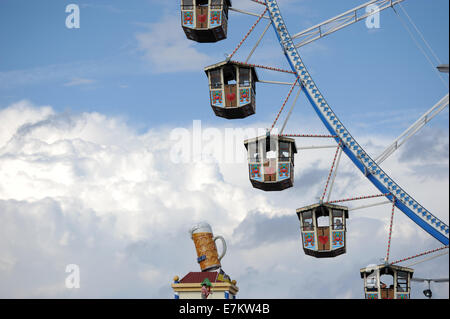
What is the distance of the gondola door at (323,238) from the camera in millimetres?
23594

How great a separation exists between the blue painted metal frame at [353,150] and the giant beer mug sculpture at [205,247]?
15.7ft

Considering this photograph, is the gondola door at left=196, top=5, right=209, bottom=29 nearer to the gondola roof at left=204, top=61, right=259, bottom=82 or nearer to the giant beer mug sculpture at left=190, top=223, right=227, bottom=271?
the gondola roof at left=204, top=61, right=259, bottom=82

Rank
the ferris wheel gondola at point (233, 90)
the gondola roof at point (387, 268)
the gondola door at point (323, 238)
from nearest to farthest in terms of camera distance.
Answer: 1. the gondola door at point (323, 238)
2. the gondola roof at point (387, 268)
3. the ferris wheel gondola at point (233, 90)

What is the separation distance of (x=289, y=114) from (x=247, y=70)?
2061 mm

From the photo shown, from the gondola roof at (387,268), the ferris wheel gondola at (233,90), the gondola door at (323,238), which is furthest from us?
the ferris wheel gondola at (233,90)

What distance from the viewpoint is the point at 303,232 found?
24.0 m

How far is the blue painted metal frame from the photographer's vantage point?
77.7ft

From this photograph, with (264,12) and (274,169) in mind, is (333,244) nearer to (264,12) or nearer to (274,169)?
(274,169)

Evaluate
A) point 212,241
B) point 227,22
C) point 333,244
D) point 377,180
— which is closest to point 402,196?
point 377,180

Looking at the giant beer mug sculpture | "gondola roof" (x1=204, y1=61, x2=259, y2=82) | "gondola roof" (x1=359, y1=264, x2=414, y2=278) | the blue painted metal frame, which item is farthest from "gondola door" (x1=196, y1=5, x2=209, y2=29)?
"gondola roof" (x1=359, y1=264, x2=414, y2=278)

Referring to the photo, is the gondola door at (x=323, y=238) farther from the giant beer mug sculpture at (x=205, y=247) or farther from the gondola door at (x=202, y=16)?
the gondola door at (x=202, y=16)

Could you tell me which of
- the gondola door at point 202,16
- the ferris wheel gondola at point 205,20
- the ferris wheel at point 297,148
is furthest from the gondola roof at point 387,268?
the gondola door at point 202,16

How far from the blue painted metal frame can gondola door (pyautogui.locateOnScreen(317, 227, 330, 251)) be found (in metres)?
2.15

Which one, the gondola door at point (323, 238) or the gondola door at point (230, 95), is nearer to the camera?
the gondola door at point (323, 238)
